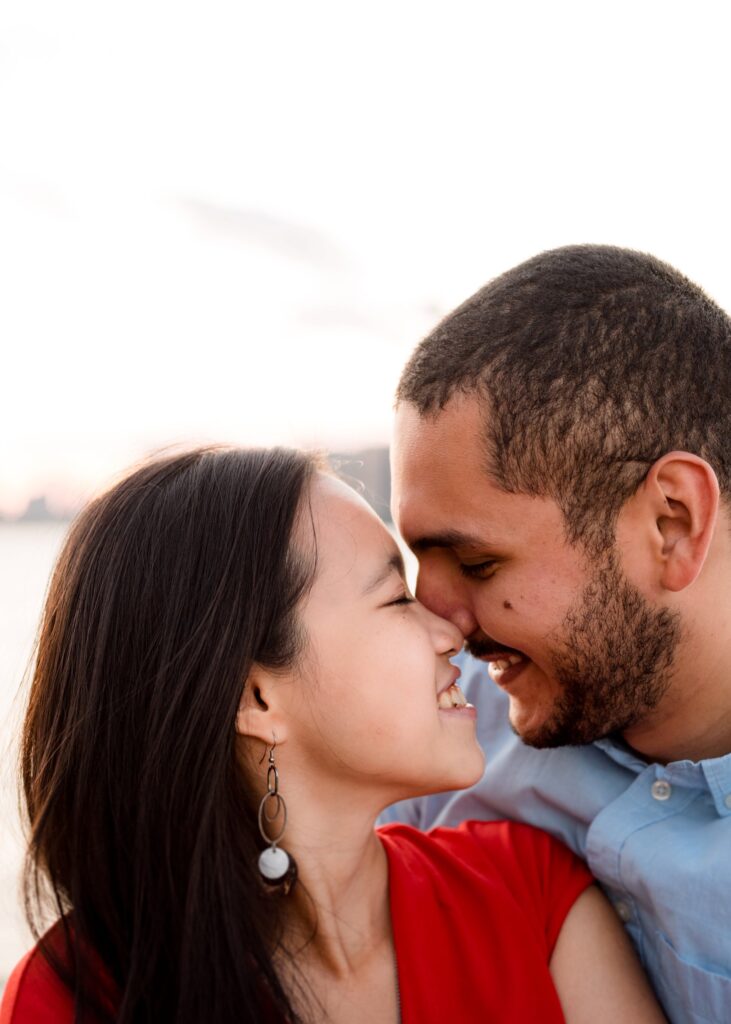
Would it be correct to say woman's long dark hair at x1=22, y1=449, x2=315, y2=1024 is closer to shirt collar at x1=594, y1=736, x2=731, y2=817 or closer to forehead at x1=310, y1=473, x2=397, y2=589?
forehead at x1=310, y1=473, x2=397, y2=589

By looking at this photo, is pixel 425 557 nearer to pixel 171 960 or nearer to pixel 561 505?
pixel 561 505

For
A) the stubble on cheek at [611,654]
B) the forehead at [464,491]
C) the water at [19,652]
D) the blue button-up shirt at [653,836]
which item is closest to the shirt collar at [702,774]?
the blue button-up shirt at [653,836]

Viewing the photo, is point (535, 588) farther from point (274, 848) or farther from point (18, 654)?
point (18, 654)

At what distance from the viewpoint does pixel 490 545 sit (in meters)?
1.89

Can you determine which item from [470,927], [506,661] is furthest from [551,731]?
[470,927]

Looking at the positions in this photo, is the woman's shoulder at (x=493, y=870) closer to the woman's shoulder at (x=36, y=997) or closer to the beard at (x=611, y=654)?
the beard at (x=611, y=654)

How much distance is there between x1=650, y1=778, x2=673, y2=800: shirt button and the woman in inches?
11.4

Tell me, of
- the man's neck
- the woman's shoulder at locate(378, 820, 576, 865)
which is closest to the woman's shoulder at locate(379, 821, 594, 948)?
the woman's shoulder at locate(378, 820, 576, 865)

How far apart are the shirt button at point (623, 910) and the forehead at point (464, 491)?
752mm

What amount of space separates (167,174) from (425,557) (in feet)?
19.5

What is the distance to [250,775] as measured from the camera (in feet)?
5.75

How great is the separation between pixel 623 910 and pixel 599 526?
773 millimetres

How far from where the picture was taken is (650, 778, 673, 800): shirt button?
73.1 inches

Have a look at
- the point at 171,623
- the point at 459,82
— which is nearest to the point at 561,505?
the point at 171,623
